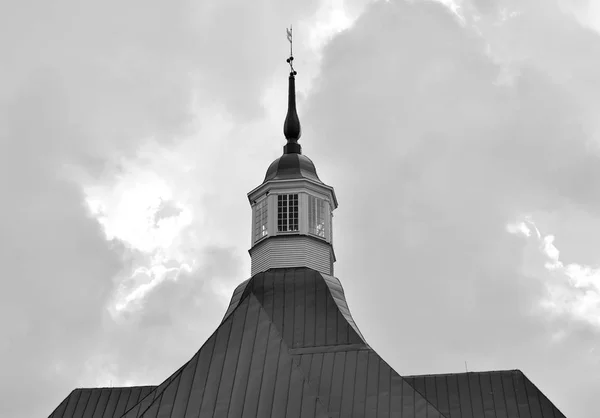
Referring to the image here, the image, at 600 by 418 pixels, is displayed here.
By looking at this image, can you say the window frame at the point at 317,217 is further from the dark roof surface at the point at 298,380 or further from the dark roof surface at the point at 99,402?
the dark roof surface at the point at 99,402

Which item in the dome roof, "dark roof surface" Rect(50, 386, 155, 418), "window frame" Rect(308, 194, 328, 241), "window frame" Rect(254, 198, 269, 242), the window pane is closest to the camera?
"dark roof surface" Rect(50, 386, 155, 418)

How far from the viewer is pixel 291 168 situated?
54.2 metres

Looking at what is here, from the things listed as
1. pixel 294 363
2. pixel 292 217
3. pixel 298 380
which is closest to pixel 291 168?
pixel 292 217

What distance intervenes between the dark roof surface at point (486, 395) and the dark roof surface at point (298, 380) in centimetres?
4

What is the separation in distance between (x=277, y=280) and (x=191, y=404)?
10923mm

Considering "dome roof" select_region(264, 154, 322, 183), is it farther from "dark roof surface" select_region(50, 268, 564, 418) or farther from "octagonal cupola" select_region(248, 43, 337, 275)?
"dark roof surface" select_region(50, 268, 564, 418)

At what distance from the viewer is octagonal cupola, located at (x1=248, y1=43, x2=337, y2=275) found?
51156mm

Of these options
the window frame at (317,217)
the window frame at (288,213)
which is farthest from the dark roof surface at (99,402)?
the window frame at (317,217)

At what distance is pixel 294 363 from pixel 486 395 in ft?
36.6

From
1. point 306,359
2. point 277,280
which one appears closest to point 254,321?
point 306,359

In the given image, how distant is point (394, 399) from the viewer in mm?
41688

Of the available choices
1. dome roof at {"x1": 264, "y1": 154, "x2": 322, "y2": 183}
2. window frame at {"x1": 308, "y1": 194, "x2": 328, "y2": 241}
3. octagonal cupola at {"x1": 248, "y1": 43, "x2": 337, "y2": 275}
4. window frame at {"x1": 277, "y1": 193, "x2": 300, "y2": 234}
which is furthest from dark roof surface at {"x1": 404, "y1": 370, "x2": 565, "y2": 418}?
dome roof at {"x1": 264, "y1": 154, "x2": 322, "y2": 183}

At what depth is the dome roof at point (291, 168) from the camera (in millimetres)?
53781

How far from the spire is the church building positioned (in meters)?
0.06
